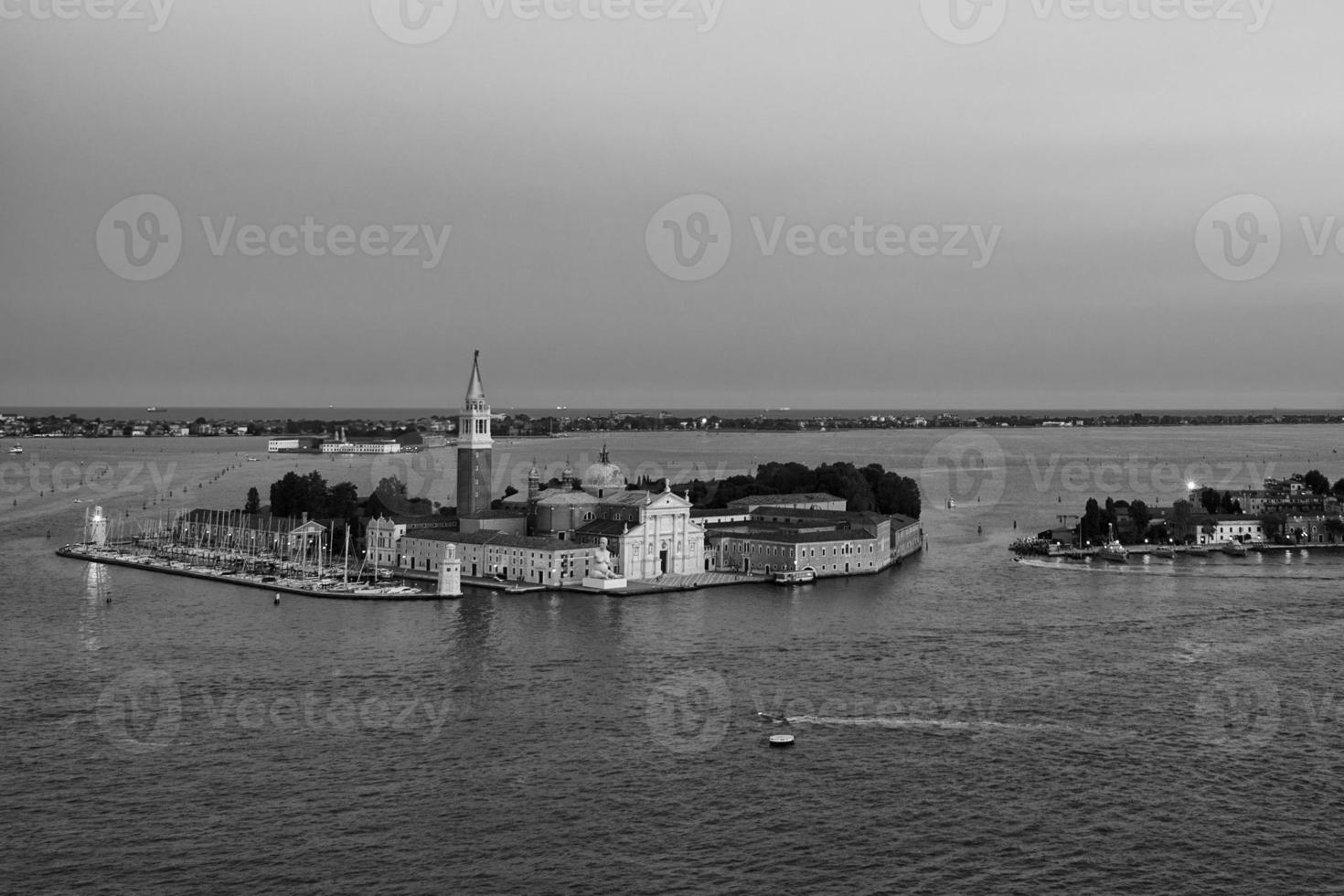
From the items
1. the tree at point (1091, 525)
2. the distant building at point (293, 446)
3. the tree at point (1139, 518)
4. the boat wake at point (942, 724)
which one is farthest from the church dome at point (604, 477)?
the distant building at point (293, 446)

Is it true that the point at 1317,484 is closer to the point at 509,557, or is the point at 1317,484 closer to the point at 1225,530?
the point at 1225,530

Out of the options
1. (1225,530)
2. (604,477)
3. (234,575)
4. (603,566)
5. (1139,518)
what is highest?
(604,477)

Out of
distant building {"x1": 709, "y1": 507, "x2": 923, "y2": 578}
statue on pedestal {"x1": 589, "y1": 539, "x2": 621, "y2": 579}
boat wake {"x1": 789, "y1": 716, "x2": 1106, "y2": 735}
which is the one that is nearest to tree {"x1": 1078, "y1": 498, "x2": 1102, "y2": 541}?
distant building {"x1": 709, "y1": 507, "x2": 923, "y2": 578}

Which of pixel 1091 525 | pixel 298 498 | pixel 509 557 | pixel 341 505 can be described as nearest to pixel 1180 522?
pixel 1091 525

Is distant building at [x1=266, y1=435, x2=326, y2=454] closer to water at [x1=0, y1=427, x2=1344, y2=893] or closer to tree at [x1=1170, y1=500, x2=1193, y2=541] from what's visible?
tree at [x1=1170, y1=500, x2=1193, y2=541]

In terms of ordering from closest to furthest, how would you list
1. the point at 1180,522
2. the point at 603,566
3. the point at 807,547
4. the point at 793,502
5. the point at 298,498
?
the point at 603,566
the point at 807,547
the point at 298,498
the point at 793,502
the point at 1180,522

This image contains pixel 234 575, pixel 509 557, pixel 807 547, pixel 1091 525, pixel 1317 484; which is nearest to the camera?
pixel 509 557

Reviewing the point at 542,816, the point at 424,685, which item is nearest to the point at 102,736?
the point at 424,685
